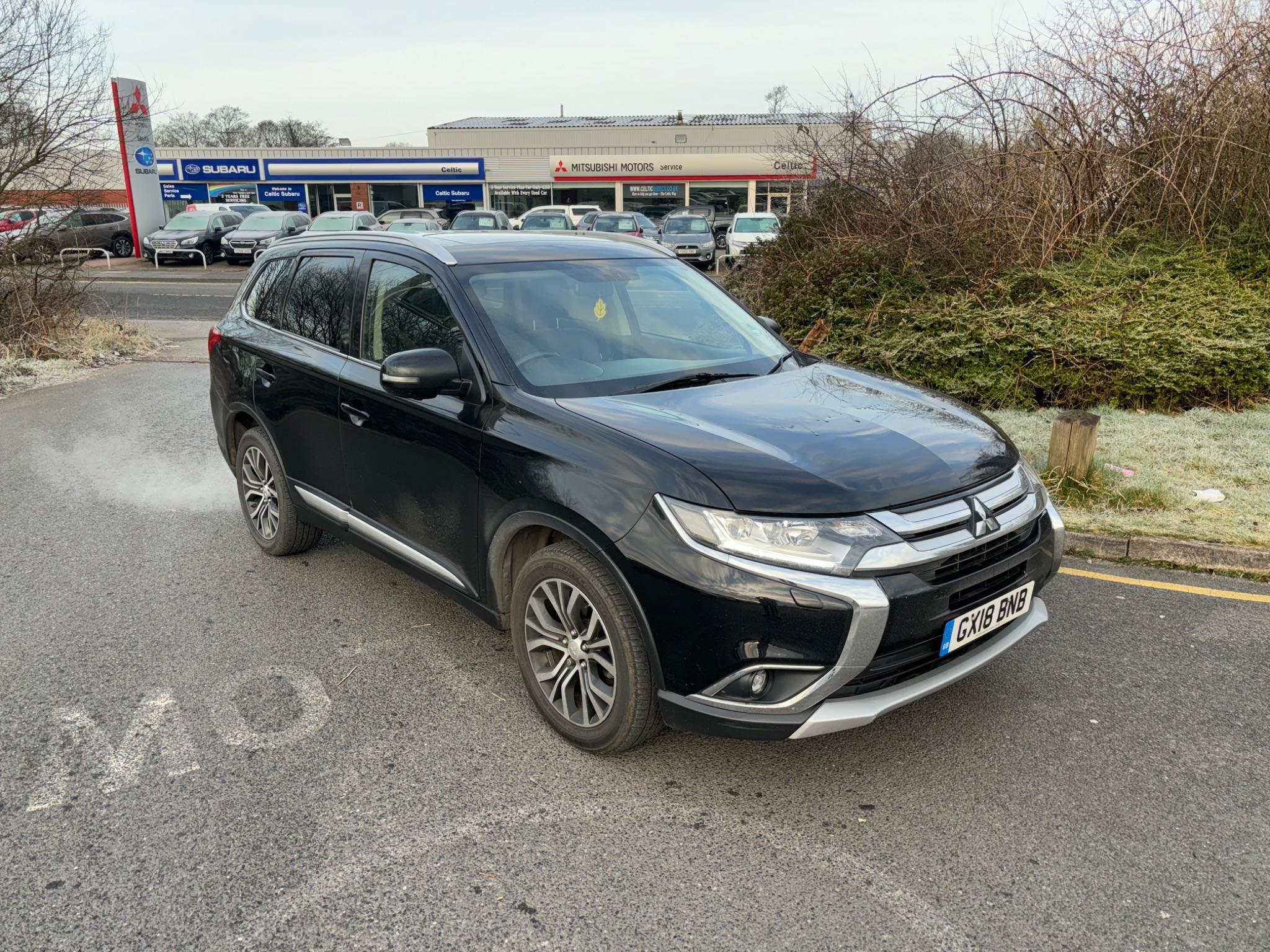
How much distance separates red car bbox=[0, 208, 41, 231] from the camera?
11.6m

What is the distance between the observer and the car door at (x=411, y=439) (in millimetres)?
3564

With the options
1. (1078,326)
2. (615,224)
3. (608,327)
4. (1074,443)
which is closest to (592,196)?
(615,224)

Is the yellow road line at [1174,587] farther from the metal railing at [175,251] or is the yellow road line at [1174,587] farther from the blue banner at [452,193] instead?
the blue banner at [452,193]

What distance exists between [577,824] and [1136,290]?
796 centimetres

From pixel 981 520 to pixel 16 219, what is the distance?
43.4ft

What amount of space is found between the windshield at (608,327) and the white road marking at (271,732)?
153cm

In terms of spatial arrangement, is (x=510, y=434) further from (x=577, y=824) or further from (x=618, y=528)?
(x=577, y=824)

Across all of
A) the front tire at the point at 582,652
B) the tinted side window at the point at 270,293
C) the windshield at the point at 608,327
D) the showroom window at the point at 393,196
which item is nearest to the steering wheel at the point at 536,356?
the windshield at the point at 608,327

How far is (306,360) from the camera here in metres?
4.49

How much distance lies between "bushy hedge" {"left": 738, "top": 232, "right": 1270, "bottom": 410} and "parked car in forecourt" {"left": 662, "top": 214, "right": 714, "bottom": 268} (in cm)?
1627

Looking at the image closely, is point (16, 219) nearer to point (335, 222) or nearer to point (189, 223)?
point (335, 222)

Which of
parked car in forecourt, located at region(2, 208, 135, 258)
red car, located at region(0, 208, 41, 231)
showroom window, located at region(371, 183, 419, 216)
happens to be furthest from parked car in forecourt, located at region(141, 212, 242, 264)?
showroom window, located at region(371, 183, 419, 216)

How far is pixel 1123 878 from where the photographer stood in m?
2.64

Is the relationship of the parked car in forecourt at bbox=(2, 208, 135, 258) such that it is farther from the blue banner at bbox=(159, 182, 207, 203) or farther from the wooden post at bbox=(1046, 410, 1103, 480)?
the blue banner at bbox=(159, 182, 207, 203)
